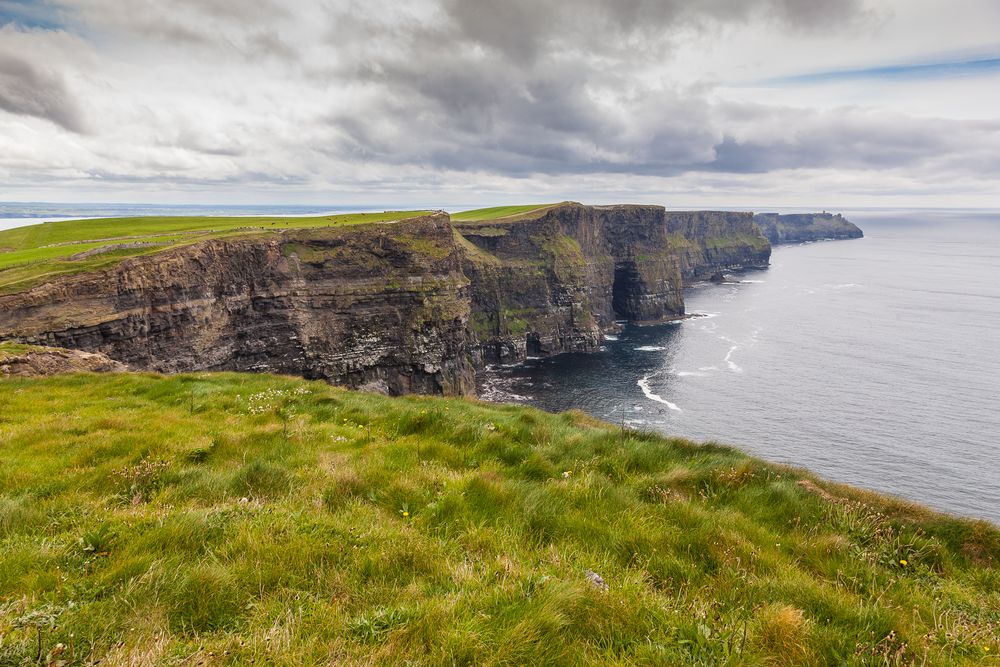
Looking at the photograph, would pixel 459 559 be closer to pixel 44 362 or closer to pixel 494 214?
pixel 44 362

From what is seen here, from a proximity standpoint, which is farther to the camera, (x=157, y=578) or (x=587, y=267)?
(x=587, y=267)

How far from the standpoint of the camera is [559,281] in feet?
393

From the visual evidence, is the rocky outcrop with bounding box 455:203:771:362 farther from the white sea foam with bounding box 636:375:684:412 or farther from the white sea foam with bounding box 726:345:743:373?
the white sea foam with bounding box 726:345:743:373

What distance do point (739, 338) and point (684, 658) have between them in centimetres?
12253

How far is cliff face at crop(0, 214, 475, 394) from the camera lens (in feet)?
144

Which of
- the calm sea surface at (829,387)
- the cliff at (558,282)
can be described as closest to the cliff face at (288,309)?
the calm sea surface at (829,387)

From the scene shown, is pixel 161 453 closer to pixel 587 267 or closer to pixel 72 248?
pixel 72 248

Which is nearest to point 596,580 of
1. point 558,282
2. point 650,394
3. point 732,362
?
point 650,394

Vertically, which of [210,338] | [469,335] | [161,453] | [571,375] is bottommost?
[571,375]

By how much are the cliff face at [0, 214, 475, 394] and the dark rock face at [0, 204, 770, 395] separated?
0.15m

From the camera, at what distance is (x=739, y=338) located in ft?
368

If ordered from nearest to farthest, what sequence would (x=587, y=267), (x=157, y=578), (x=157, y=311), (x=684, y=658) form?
(x=684, y=658) < (x=157, y=578) < (x=157, y=311) < (x=587, y=267)

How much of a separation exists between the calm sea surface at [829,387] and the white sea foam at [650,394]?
333 millimetres

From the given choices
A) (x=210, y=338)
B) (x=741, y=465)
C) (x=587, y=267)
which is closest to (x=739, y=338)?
(x=587, y=267)
